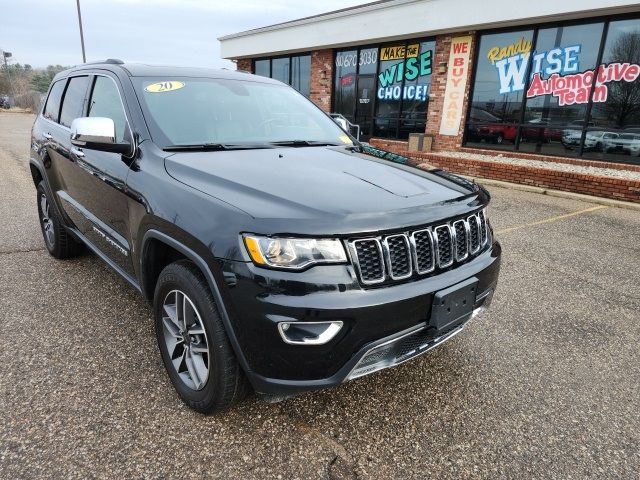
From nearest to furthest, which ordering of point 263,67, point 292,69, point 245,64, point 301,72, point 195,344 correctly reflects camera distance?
point 195,344 → point 301,72 → point 292,69 → point 263,67 → point 245,64

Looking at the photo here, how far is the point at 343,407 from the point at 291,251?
3.38 ft

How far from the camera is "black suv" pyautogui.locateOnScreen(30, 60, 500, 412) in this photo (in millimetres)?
1803

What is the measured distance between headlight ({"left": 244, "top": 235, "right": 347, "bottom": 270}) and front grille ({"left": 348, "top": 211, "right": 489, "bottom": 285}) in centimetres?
9

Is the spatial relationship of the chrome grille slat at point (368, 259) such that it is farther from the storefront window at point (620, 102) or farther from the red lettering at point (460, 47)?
the red lettering at point (460, 47)

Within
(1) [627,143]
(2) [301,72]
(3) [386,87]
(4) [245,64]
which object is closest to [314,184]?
(1) [627,143]

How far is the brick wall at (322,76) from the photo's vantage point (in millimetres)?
15547

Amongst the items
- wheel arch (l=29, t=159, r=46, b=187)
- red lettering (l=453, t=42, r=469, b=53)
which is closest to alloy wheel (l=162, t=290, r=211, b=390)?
wheel arch (l=29, t=159, r=46, b=187)

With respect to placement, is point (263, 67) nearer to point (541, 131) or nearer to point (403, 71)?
point (403, 71)

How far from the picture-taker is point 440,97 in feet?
40.7

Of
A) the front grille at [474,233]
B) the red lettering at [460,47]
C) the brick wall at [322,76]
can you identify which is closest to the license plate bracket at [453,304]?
the front grille at [474,233]

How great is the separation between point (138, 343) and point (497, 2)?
1091cm

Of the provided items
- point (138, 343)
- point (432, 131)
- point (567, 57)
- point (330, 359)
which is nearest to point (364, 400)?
point (330, 359)

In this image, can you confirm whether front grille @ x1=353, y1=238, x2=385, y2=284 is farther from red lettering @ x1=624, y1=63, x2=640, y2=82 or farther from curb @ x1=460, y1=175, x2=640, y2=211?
red lettering @ x1=624, y1=63, x2=640, y2=82

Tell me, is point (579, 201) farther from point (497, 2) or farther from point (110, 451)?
point (110, 451)
